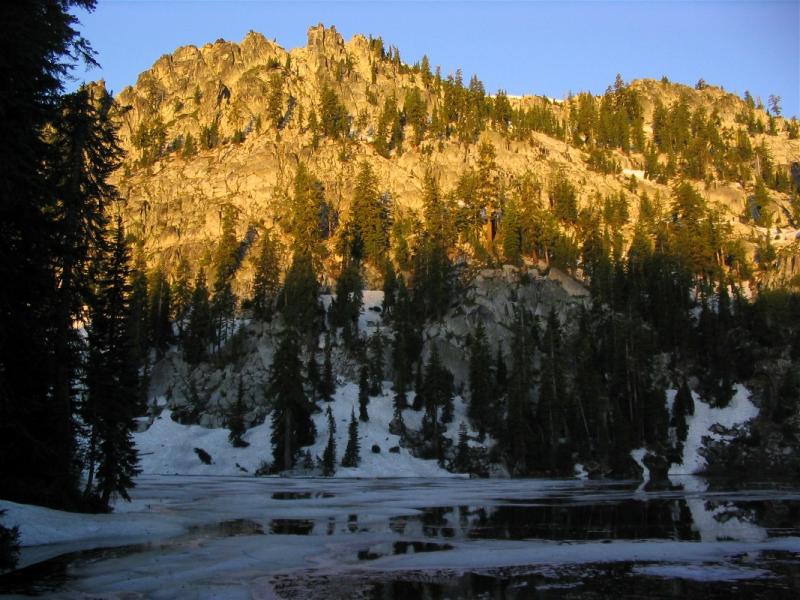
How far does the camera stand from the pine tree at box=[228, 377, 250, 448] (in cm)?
7381

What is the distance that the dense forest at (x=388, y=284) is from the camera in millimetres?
19938

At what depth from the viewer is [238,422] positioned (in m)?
74.6

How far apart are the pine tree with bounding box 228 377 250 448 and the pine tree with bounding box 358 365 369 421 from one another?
578 inches

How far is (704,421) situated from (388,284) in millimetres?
50341

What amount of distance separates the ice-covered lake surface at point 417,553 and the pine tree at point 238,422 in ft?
161

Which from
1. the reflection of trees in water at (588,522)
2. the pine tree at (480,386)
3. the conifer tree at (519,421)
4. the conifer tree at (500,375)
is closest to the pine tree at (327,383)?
the pine tree at (480,386)

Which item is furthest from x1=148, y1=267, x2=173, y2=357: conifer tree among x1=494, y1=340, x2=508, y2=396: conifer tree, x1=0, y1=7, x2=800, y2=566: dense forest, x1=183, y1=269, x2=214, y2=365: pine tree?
x1=494, y1=340, x2=508, y2=396: conifer tree

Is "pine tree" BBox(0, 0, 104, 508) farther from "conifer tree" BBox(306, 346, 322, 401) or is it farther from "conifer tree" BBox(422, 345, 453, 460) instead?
"conifer tree" BBox(306, 346, 322, 401)

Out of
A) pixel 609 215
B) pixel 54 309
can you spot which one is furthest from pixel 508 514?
pixel 609 215

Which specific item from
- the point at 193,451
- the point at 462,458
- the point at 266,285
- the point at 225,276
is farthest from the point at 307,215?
the point at 462,458

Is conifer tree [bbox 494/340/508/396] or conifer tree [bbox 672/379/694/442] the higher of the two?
conifer tree [bbox 494/340/508/396]

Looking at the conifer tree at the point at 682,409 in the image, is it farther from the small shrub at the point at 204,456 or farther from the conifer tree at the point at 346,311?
the small shrub at the point at 204,456

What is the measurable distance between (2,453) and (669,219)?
12983cm

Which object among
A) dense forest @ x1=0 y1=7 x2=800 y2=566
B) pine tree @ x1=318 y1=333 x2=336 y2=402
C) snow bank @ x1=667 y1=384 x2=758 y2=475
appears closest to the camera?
dense forest @ x1=0 y1=7 x2=800 y2=566
